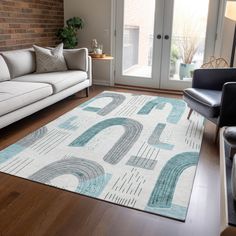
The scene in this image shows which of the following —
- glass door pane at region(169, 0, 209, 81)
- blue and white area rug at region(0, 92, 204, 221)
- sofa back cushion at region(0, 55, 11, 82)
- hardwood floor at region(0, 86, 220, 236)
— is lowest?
hardwood floor at region(0, 86, 220, 236)

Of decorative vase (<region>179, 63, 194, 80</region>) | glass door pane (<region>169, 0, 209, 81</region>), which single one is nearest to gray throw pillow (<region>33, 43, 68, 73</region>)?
glass door pane (<region>169, 0, 209, 81</region>)

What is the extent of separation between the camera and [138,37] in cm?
475

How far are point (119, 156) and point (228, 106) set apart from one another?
1107 mm

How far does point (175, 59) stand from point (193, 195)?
3.11 meters

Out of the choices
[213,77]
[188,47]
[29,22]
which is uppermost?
[29,22]

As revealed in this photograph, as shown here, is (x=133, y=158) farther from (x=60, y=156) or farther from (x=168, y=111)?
(x=168, y=111)

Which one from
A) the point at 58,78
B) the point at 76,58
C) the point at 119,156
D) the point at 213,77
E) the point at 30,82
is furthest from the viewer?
the point at 76,58

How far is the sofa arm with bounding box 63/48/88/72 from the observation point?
4.11 metres

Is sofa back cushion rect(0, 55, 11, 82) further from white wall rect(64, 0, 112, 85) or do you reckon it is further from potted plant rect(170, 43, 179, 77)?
potted plant rect(170, 43, 179, 77)

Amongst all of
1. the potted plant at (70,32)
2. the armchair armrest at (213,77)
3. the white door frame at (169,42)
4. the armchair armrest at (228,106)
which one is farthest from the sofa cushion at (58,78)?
the armchair armrest at (228,106)

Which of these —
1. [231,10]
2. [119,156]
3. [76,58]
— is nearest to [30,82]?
[76,58]

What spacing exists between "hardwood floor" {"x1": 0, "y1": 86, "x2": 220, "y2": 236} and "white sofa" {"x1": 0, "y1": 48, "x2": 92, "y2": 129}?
35.8 inches

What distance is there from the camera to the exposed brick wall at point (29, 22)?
3830mm

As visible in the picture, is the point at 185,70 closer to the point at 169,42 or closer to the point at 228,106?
the point at 169,42
